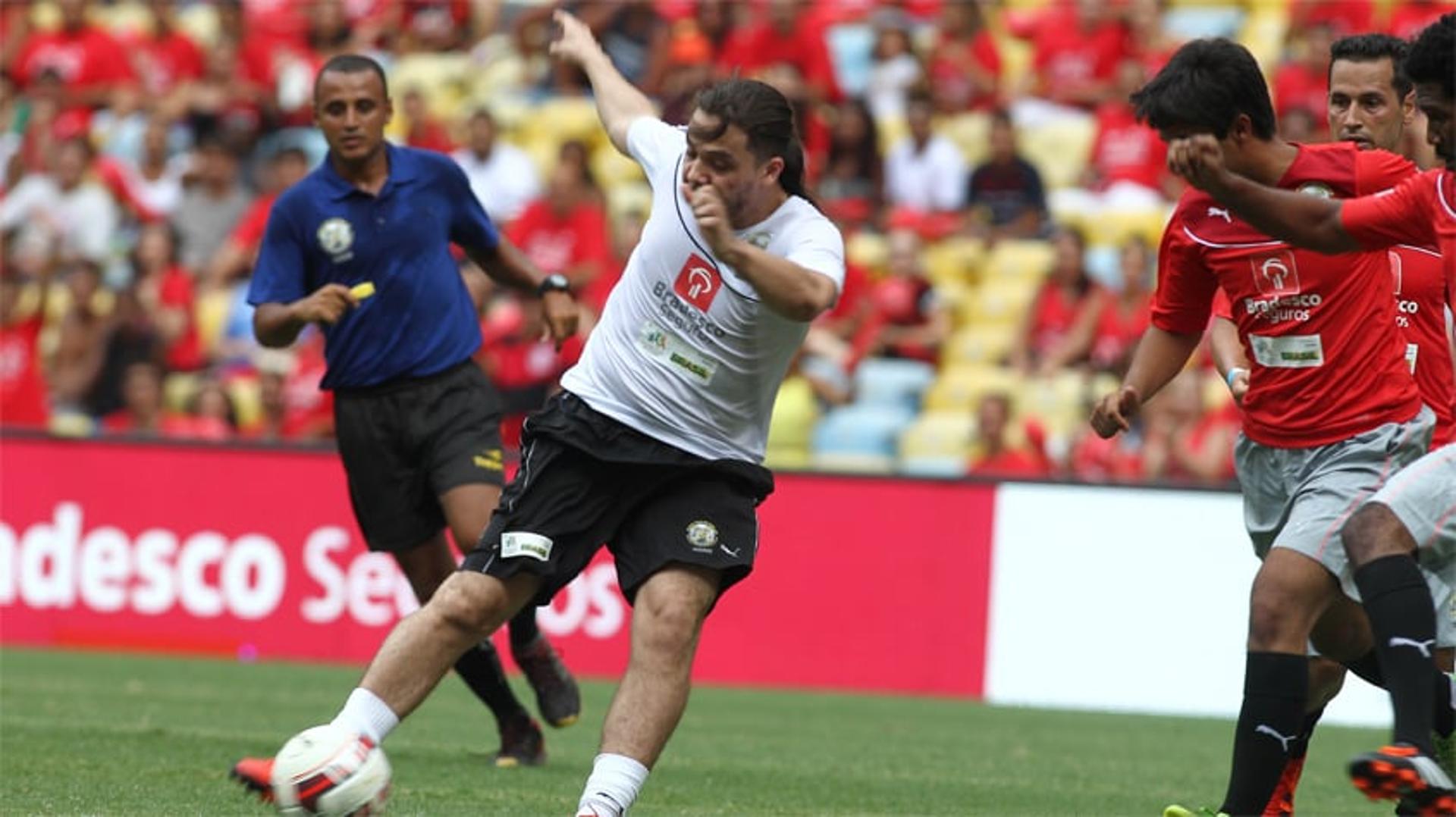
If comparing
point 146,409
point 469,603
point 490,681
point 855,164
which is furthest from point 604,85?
point 855,164

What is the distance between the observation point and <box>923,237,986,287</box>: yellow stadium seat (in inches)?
688

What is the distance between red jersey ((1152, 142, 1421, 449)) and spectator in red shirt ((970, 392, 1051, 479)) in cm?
836

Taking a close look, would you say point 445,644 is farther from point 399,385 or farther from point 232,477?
point 232,477

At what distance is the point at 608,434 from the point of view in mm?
6629

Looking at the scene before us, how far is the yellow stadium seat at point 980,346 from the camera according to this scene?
55.6 ft

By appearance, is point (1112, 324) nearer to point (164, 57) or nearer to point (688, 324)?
point (164, 57)

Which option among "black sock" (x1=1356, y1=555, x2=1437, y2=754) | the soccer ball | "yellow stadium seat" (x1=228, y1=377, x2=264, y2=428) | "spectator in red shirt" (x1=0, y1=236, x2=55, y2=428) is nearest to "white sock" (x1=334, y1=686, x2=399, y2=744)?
the soccer ball

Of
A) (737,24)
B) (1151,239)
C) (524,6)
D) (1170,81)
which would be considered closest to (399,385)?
(1170,81)

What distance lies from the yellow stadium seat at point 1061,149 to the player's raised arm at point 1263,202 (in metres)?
12.1

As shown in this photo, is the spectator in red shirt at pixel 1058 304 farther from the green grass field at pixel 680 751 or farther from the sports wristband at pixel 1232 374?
the sports wristband at pixel 1232 374

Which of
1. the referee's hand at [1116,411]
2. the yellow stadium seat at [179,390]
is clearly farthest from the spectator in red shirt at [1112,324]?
the referee's hand at [1116,411]

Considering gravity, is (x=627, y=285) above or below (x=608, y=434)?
above

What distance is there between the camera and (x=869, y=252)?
17.7 metres

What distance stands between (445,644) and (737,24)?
532 inches
